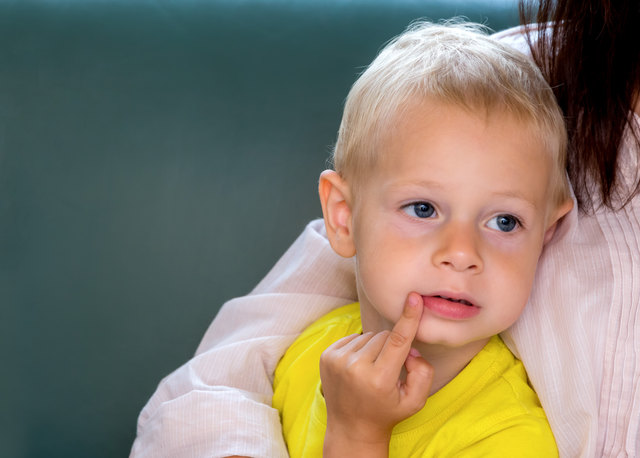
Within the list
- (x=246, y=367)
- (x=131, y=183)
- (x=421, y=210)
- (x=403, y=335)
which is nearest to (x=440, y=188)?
(x=421, y=210)

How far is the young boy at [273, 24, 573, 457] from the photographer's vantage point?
2.85 ft

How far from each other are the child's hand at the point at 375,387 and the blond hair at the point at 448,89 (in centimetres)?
19

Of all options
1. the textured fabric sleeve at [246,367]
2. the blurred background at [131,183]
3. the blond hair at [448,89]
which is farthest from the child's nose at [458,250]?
the blurred background at [131,183]

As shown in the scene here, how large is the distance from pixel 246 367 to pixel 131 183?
13.2 inches

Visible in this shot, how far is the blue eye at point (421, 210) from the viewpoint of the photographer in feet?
2.92

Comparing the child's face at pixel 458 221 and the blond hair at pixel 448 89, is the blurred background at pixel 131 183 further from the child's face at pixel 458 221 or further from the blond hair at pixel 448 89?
the child's face at pixel 458 221

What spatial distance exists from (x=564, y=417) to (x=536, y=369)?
0.20ft

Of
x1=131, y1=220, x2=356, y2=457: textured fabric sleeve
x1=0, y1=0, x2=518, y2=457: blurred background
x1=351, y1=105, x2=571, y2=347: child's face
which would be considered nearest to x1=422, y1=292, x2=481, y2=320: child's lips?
x1=351, y1=105, x2=571, y2=347: child's face

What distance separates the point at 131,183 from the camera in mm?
1284

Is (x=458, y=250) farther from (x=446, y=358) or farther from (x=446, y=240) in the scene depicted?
(x=446, y=358)

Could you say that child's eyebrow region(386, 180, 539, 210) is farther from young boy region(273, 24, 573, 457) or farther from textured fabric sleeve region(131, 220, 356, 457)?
textured fabric sleeve region(131, 220, 356, 457)

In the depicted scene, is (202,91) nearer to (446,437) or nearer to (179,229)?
(179,229)

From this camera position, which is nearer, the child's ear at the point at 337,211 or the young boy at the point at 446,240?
the young boy at the point at 446,240

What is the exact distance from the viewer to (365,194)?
0.95 meters
